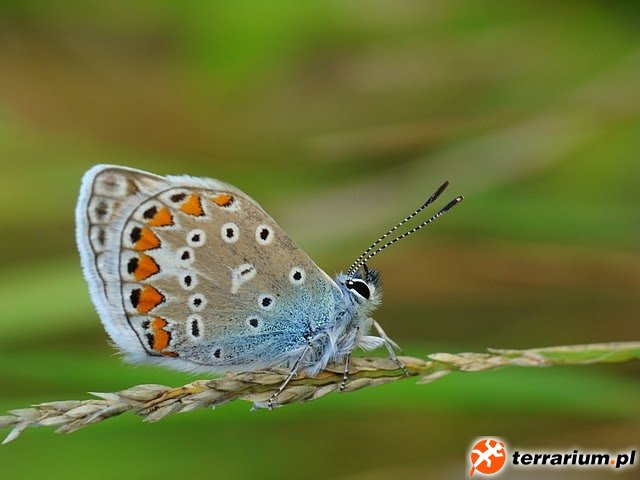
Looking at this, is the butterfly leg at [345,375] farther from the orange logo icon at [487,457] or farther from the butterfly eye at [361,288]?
the orange logo icon at [487,457]

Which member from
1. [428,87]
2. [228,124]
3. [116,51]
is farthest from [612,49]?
[116,51]

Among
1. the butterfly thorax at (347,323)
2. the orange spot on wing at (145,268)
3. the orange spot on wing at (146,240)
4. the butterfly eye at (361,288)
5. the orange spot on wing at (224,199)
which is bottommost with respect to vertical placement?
the butterfly thorax at (347,323)

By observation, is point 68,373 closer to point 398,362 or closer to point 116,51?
point 398,362

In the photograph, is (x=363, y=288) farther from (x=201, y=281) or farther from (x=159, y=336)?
(x=159, y=336)

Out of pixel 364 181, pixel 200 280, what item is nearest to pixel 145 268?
pixel 200 280

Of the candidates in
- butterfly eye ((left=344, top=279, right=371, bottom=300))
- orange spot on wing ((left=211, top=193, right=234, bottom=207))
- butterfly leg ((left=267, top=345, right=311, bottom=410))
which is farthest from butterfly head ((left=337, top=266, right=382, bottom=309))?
orange spot on wing ((left=211, top=193, right=234, bottom=207))

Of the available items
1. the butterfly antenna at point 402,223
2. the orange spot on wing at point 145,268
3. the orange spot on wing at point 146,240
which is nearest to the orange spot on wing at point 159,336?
the orange spot on wing at point 145,268

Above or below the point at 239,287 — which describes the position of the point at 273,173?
above

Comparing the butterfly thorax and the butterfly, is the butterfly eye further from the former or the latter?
the butterfly
